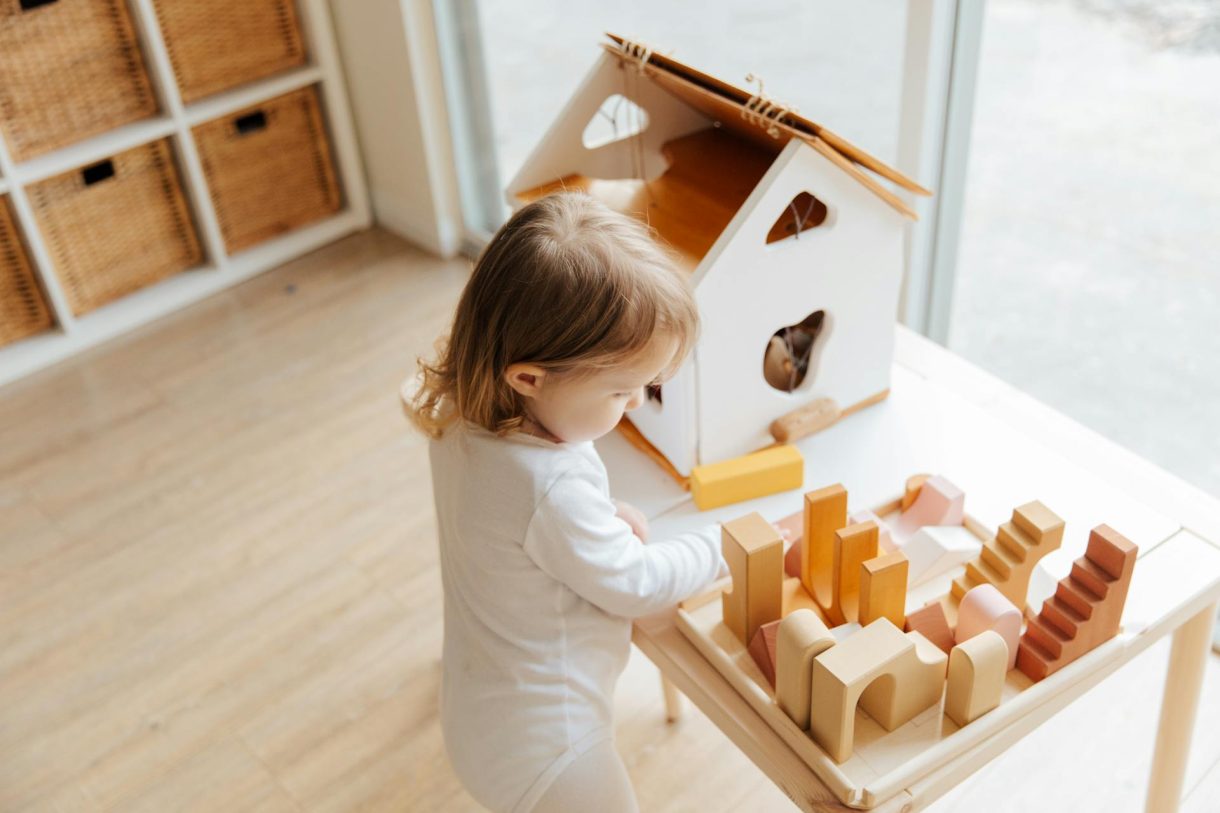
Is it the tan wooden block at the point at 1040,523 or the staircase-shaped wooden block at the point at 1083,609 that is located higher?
the tan wooden block at the point at 1040,523

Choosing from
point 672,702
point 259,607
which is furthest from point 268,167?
point 672,702

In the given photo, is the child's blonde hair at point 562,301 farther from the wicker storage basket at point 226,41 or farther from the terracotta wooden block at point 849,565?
the wicker storage basket at point 226,41

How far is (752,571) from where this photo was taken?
2.85 feet

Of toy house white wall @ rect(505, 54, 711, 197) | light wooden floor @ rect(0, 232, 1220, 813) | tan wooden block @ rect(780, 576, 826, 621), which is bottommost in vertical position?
light wooden floor @ rect(0, 232, 1220, 813)

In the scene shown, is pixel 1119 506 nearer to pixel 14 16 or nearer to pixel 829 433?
pixel 829 433

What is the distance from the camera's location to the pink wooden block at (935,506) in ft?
3.26

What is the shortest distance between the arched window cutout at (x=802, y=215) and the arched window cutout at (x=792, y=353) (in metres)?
0.09

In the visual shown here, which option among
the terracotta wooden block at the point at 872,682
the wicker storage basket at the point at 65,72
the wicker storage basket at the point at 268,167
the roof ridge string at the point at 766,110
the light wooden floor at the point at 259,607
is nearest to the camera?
the terracotta wooden block at the point at 872,682

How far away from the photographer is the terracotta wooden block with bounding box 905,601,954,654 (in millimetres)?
873

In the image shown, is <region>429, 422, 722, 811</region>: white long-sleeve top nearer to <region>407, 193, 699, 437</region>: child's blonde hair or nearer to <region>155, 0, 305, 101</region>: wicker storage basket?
<region>407, 193, 699, 437</region>: child's blonde hair

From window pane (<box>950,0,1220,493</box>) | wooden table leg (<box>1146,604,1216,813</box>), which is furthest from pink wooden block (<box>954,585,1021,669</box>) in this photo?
window pane (<box>950,0,1220,493</box>)

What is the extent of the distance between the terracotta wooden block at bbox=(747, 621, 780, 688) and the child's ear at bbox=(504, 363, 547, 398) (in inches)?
9.6

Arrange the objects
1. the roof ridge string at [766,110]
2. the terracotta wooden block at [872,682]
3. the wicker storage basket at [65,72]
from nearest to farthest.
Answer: the terracotta wooden block at [872,682] → the roof ridge string at [766,110] → the wicker storage basket at [65,72]

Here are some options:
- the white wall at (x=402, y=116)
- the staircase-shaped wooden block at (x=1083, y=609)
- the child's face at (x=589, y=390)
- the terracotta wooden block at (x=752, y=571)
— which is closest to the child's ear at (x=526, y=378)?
the child's face at (x=589, y=390)
